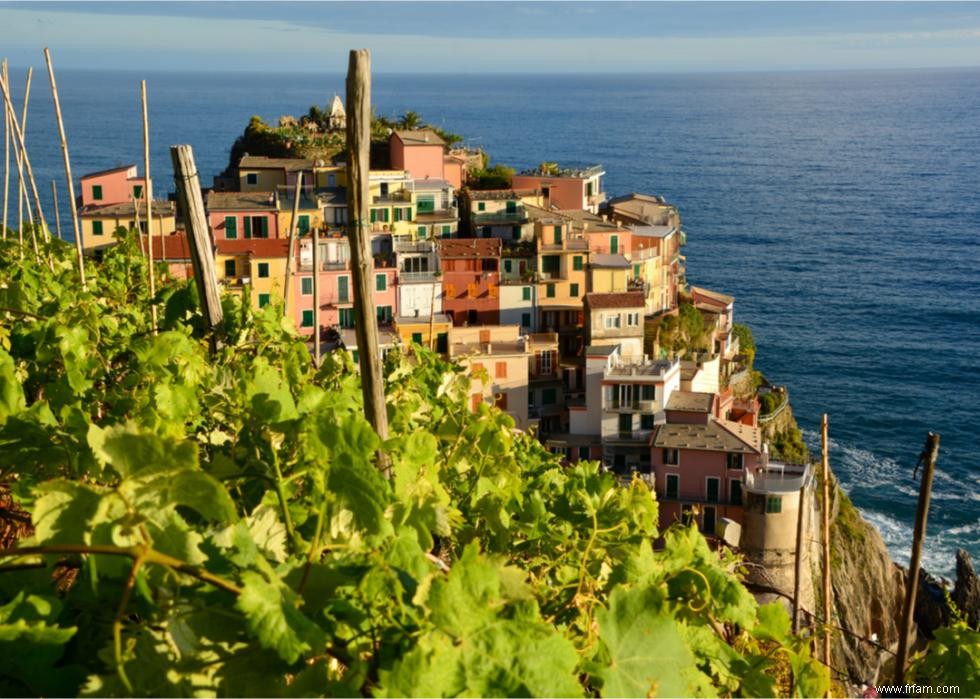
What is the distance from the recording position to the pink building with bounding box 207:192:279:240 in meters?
29.1

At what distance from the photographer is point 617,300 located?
29531 millimetres

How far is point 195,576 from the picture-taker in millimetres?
1933

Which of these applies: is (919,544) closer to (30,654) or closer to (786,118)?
(30,654)

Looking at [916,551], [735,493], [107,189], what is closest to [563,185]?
[107,189]

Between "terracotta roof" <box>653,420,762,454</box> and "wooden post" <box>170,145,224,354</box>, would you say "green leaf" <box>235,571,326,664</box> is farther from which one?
"terracotta roof" <box>653,420,762,454</box>

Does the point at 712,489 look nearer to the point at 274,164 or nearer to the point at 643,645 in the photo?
the point at 274,164

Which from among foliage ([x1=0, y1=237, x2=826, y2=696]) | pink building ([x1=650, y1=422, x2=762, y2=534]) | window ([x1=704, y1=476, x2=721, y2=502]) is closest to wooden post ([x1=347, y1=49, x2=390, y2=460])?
foliage ([x1=0, y1=237, x2=826, y2=696])

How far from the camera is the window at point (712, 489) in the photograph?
24.4m

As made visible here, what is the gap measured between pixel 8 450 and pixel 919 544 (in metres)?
2.79

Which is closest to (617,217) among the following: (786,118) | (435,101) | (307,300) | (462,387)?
(307,300)

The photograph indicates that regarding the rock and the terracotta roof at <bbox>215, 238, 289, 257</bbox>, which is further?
the terracotta roof at <bbox>215, 238, 289, 257</bbox>

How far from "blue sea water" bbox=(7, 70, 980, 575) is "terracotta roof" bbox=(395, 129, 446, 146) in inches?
520

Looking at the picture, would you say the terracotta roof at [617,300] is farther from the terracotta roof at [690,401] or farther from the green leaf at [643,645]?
the green leaf at [643,645]

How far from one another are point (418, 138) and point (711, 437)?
46.9ft
